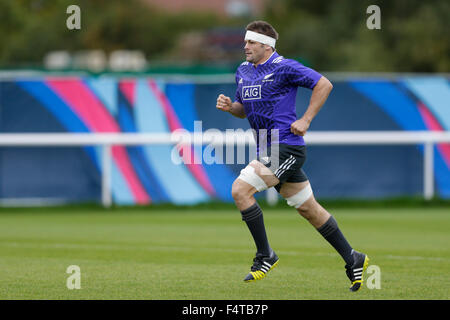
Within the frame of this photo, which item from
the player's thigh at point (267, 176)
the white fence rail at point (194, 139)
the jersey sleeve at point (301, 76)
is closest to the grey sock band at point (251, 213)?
the player's thigh at point (267, 176)

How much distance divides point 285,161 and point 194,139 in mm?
9324

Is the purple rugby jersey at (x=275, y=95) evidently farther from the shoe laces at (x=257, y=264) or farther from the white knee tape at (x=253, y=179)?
the shoe laces at (x=257, y=264)

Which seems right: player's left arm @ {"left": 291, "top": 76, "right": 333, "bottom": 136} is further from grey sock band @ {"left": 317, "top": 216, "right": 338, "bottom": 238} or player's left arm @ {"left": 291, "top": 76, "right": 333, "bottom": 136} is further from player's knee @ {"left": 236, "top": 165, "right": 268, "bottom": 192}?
grey sock band @ {"left": 317, "top": 216, "right": 338, "bottom": 238}

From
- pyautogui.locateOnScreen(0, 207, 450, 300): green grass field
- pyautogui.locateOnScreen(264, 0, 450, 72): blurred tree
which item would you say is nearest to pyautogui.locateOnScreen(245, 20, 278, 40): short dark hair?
pyautogui.locateOnScreen(0, 207, 450, 300): green grass field

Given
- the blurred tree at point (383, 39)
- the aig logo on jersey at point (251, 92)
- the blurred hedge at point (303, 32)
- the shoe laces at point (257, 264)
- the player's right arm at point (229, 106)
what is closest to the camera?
the shoe laces at point (257, 264)

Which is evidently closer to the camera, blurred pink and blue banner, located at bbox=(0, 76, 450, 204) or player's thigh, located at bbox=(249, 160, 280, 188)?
player's thigh, located at bbox=(249, 160, 280, 188)

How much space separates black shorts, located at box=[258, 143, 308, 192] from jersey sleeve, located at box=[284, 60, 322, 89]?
0.57m

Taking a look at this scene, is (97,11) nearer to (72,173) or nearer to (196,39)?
(196,39)

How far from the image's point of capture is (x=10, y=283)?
8.81 metres

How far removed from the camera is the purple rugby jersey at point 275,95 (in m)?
8.66

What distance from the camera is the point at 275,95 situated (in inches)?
344

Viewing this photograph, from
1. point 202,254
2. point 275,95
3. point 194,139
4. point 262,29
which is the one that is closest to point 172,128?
point 194,139

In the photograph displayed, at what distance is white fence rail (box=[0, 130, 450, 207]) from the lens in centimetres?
1791

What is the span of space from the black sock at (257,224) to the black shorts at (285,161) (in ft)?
1.21
